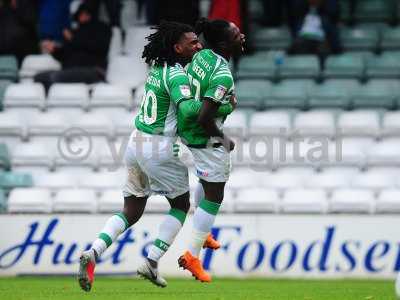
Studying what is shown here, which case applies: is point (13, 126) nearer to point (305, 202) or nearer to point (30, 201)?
point (30, 201)

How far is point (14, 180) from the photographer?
15.2 meters

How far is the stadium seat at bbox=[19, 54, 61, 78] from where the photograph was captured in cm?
1739

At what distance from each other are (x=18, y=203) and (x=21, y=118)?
2149 mm

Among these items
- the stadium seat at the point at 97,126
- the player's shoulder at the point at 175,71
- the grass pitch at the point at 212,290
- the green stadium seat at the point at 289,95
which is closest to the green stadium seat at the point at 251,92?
the green stadium seat at the point at 289,95

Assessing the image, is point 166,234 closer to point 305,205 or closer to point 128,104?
point 305,205

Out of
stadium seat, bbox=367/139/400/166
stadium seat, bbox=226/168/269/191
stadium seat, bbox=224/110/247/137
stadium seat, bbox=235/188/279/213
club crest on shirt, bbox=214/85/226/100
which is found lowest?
stadium seat, bbox=235/188/279/213

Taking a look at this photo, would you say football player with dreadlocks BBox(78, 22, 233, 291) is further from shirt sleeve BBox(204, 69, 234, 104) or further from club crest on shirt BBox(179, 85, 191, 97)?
shirt sleeve BBox(204, 69, 234, 104)

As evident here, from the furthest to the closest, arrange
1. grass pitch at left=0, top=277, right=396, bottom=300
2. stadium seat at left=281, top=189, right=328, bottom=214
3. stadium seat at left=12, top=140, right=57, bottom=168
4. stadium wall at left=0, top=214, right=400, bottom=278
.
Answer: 1. stadium seat at left=12, top=140, right=57, bottom=168
2. stadium seat at left=281, top=189, right=328, bottom=214
3. stadium wall at left=0, top=214, right=400, bottom=278
4. grass pitch at left=0, top=277, right=396, bottom=300

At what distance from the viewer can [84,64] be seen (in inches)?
674

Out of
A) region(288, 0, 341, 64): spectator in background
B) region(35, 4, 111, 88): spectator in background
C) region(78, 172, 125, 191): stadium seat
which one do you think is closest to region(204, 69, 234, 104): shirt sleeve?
region(78, 172, 125, 191): stadium seat

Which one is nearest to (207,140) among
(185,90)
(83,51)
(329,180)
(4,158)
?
(185,90)

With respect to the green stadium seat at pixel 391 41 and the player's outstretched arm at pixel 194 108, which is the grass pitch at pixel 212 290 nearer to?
the player's outstretched arm at pixel 194 108

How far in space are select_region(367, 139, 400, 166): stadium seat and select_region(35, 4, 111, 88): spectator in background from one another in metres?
4.35

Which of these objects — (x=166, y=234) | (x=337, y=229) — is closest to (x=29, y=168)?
(x=337, y=229)
